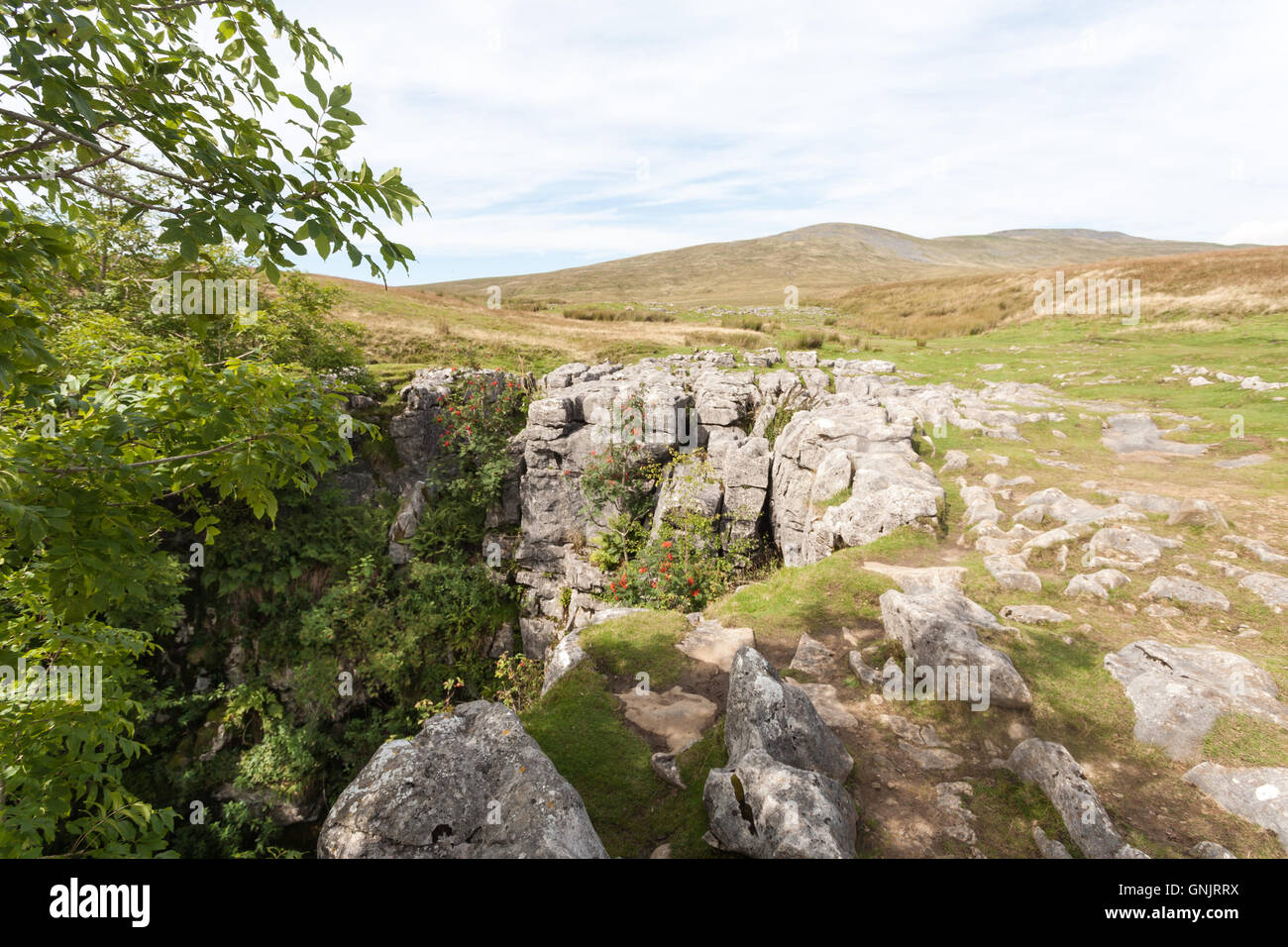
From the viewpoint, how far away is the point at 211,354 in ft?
52.9

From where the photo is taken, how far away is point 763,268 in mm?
157000

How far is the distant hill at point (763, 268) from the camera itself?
128625mm

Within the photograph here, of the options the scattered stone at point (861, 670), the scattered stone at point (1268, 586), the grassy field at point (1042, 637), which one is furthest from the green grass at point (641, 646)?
the scattered stone at point (1268, 586)

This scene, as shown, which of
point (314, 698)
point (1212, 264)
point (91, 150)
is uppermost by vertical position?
point (1212, 264)

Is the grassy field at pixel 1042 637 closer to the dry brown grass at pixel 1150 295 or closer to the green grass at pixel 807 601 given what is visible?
the green grass at pixel 807 601

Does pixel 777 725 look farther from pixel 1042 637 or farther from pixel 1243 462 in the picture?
pixel 1243 462

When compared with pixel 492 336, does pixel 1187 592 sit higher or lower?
lower

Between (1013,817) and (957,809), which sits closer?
(1013,817)

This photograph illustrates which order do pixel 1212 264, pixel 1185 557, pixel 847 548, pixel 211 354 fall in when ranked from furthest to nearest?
1. pixel 1212 264
2. pixel 211 354
3. pixel 847 548
4. pixel 1185 557

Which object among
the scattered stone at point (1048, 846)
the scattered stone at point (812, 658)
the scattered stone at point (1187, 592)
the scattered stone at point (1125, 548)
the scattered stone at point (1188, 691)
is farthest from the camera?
the scattered stone at point (1125, 548)

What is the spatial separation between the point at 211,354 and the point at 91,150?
635 inches

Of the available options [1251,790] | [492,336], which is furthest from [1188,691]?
[492,336]
